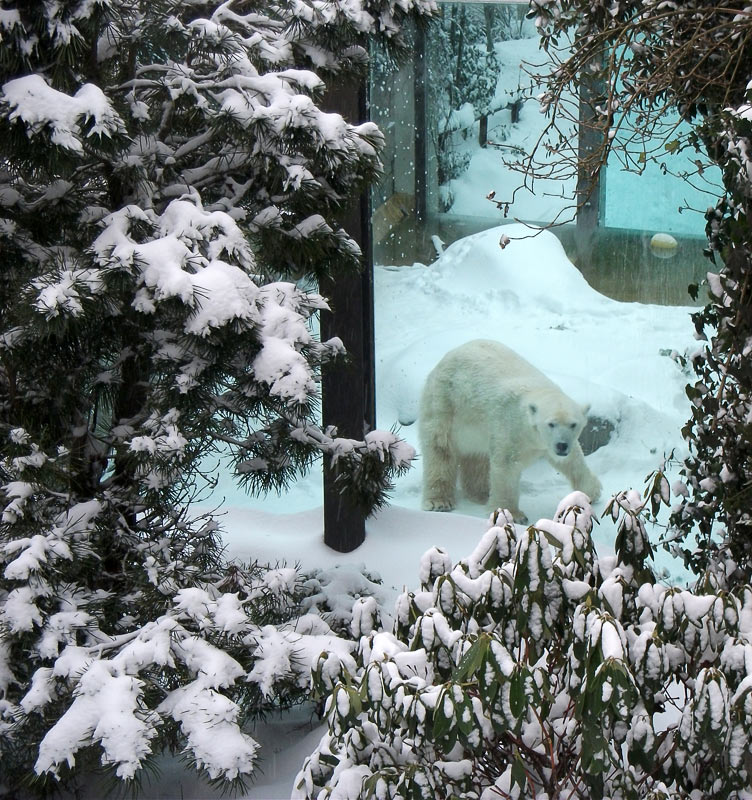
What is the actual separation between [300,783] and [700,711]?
1.86 ft

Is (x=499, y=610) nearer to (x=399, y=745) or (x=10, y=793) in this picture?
(x=399, y=745)

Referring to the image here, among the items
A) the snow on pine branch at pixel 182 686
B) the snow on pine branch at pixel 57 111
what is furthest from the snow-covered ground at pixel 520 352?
the snow on pine branch at pixel 57 111

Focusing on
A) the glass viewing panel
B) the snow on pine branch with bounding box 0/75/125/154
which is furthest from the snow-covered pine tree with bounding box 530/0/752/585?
the snow on pine branch with bounding box 0/75/125/154

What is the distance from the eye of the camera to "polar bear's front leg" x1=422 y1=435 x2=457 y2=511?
10.3 feet

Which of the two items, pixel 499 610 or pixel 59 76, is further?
pixel 59 76

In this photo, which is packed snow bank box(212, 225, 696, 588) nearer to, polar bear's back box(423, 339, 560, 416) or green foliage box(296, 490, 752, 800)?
polar bear's back box(423, 339, 560, 416)

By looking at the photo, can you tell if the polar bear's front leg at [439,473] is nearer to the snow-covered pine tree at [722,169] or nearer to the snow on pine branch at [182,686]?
the snow-covered pine tree at [722,169]

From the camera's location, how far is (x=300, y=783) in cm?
133

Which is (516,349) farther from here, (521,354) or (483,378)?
(483,378)

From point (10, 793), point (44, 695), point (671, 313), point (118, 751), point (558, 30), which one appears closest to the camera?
point (118, 751)

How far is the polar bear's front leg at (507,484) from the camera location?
305 centimetres

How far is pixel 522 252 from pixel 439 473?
2.56ft

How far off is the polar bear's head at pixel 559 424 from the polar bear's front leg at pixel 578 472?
18mm

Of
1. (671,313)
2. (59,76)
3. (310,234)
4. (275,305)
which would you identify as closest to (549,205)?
(671,313)
